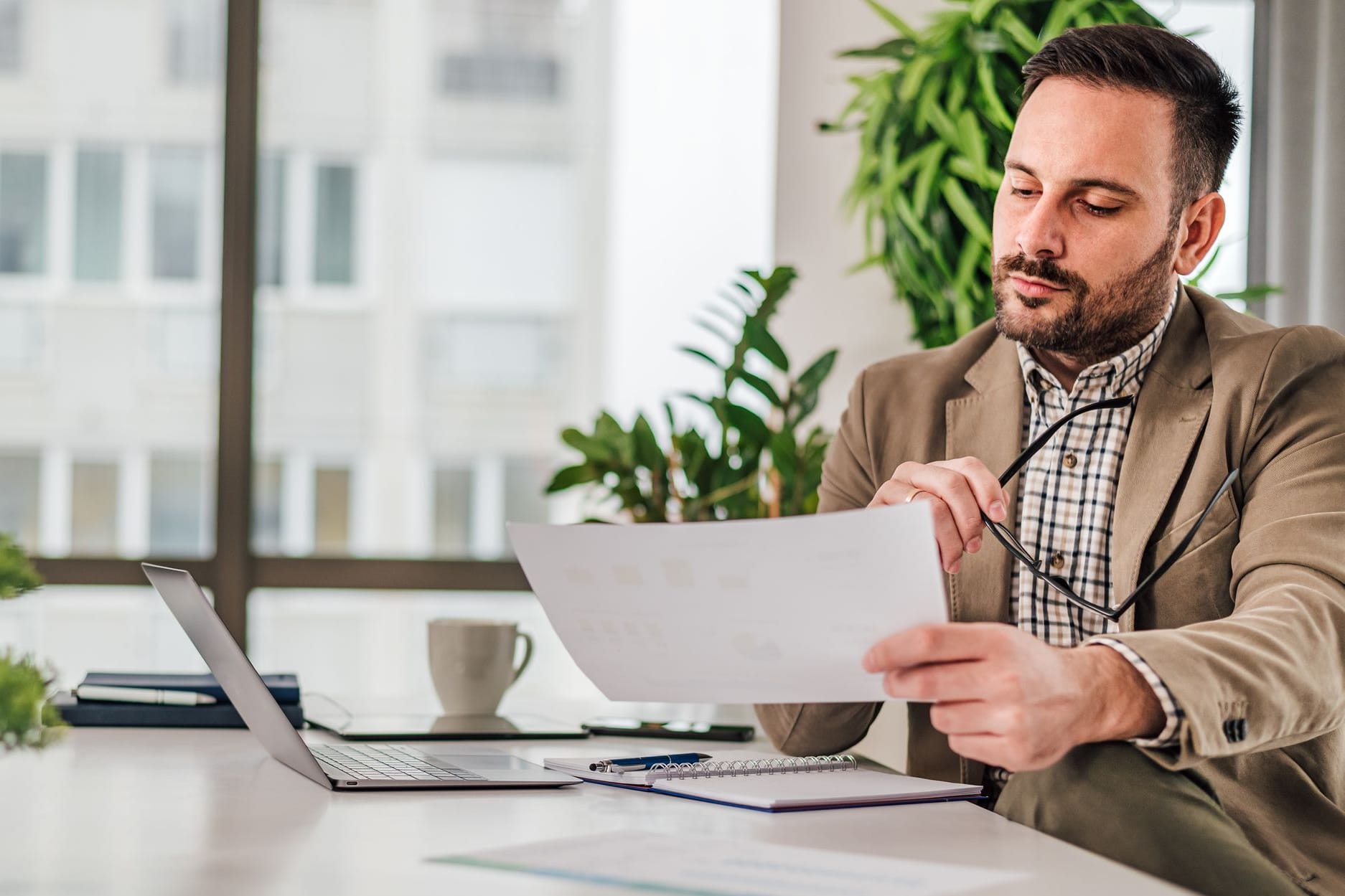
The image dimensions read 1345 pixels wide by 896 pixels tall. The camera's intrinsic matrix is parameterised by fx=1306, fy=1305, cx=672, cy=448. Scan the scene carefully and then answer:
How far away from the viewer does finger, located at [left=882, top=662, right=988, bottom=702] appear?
86 centimetres

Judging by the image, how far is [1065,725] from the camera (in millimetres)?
907

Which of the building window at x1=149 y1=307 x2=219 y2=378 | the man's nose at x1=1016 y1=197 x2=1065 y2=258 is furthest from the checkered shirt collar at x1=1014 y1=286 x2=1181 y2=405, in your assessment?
the building window at x1=149 y1=307 x2=219 y2=378

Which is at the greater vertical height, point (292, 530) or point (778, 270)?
point (778, 270)

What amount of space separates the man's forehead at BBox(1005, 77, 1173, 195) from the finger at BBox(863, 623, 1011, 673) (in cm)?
74

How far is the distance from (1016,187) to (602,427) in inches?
40.5

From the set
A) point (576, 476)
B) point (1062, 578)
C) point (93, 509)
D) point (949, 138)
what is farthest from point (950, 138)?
point (93, 509)

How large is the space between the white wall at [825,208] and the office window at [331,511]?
1090 millimetres

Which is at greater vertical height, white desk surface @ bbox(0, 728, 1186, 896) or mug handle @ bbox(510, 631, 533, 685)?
white desk surface @ bbox(0, 728, 1186, 896)

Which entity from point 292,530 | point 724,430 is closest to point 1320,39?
point 724,430

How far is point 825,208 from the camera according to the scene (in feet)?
8.45

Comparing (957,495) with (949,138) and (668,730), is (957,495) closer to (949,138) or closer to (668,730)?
(668,730)

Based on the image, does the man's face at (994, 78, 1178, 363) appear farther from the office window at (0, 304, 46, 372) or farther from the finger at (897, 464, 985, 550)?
the office window at (0, 304, 46, 372)

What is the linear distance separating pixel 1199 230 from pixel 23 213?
2.51 meters

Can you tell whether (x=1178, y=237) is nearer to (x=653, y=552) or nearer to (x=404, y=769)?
(x=653, y=552)
